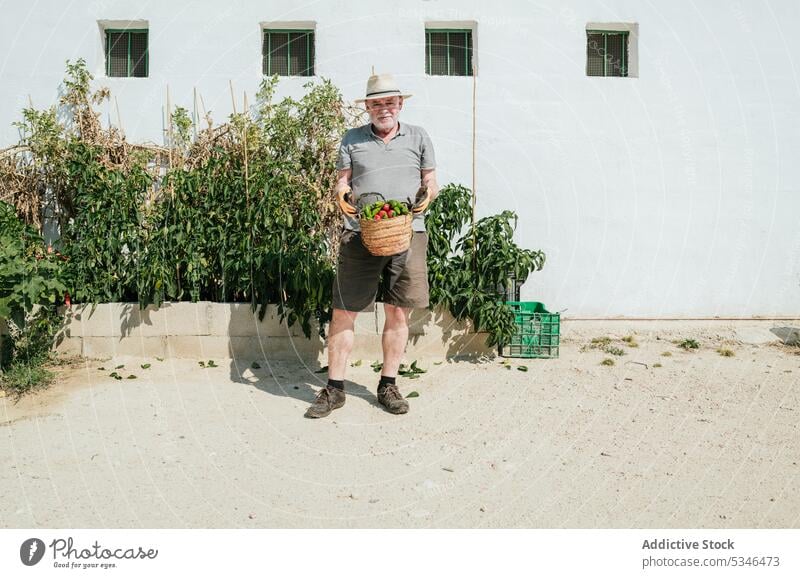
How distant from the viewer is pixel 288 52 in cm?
659

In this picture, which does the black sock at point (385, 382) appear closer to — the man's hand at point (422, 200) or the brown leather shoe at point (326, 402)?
the brown leather shoe at point (326, 402)

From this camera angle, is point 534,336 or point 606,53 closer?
point 534,336

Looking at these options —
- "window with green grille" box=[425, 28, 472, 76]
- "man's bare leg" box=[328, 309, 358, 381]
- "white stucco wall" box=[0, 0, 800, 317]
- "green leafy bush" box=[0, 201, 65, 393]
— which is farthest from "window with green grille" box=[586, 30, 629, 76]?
"green leafy bush" box=[0, 201, 65, 393]

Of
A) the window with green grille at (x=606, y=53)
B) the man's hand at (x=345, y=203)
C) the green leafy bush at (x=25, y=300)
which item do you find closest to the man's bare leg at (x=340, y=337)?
the man's hand at (x=345, y=203)

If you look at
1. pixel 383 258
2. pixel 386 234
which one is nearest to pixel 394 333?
pixel 383 258

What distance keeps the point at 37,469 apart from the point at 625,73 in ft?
18.3

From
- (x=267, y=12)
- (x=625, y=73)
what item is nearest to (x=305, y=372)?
(x=267, y=12)

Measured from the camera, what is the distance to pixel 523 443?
13.4 feet

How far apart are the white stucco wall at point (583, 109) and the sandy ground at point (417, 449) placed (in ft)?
4.39

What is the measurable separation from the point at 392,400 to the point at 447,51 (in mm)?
3432

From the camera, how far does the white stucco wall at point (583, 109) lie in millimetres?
6410

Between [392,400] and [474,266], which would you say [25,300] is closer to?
[392,400]

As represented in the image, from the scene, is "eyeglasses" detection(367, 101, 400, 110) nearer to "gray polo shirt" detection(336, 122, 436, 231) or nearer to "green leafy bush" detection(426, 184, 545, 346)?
"gray polo shirt" detection(336, 122, 436, 231)

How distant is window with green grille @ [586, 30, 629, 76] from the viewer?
6.74 meters
